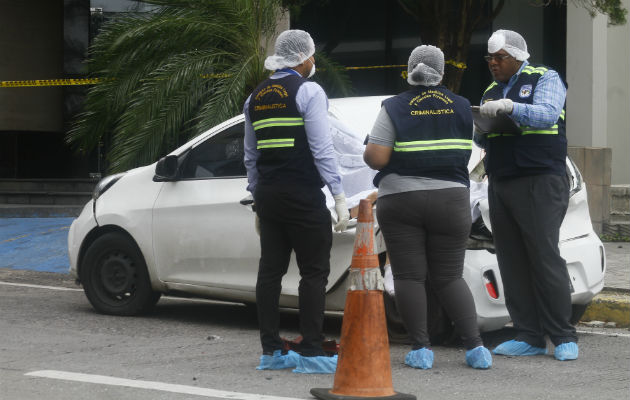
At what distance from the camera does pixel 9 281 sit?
10.6m

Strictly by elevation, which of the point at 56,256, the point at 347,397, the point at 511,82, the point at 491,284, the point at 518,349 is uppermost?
the point at 511,82

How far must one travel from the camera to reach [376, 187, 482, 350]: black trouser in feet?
19.3

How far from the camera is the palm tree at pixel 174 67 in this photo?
441 inches

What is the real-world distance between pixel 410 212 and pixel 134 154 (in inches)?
228

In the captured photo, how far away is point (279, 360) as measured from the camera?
19.1 feet

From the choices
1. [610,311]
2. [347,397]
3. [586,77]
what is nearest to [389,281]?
[347,397]

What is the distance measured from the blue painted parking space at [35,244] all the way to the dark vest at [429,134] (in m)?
6.24

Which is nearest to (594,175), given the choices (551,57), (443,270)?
(551,57)

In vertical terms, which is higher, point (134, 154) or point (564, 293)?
point (134, 154)

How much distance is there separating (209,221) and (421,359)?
226 centimetres

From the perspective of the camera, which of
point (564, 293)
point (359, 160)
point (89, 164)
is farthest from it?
point (89, 164)

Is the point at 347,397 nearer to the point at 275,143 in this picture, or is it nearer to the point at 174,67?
the point at 275,143

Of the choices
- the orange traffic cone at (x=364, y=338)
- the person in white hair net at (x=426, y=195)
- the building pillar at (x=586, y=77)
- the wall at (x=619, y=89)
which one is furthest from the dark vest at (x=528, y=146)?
the wall at (x=619, y=89)

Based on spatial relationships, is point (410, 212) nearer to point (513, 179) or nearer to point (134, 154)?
point (513, 179)
